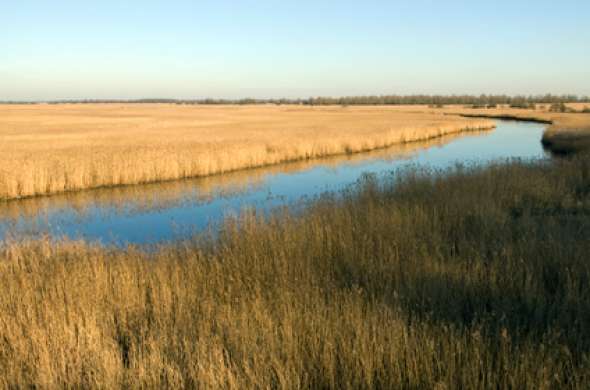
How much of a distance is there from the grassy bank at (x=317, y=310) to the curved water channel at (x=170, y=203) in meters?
3.43

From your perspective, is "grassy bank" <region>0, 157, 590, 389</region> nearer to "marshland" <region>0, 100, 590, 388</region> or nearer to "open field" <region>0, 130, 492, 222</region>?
"marshland" <region>0, 100, 590, 388</region>

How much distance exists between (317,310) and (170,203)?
12710mm

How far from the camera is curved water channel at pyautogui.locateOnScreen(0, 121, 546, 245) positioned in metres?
12.5

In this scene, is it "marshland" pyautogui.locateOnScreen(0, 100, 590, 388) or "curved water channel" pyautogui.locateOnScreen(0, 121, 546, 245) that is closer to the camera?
"marshland" pyautogui.locateOnScreen(0, 100, 590, 388)

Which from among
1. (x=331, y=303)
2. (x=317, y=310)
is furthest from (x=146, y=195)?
(x=317, y=310)

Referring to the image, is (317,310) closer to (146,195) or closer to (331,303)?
(331,303)

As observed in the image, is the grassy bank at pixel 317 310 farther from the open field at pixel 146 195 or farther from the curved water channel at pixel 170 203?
the open field at pixel 146 195

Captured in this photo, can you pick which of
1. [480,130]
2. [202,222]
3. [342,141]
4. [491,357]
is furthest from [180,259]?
[480,130]

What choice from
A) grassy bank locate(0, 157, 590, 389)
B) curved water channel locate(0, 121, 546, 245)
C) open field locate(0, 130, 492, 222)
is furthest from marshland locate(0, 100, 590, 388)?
open field locate(0, 130, 492, 222)

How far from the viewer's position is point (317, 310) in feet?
14.2

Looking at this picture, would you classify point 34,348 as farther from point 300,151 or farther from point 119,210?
point 300,151

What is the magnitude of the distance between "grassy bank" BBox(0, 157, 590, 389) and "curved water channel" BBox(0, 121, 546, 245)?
135 inches

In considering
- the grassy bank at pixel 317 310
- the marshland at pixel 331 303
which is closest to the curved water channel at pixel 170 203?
the marshland at pixel 331 303

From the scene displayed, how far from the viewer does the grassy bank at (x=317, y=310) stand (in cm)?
354
